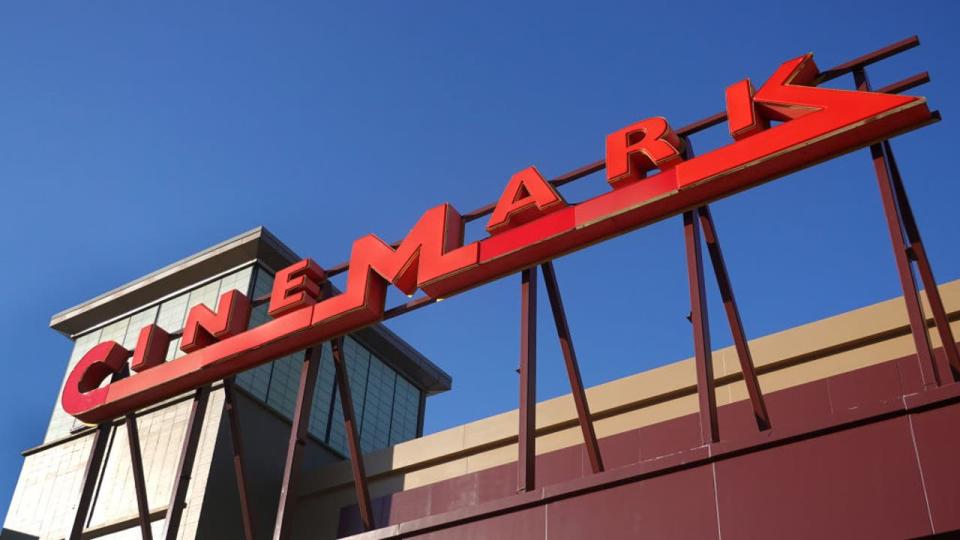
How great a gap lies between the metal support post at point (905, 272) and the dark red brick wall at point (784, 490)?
→ 2.75 ft

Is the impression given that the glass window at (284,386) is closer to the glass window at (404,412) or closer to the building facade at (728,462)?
the building facade at (728,462)

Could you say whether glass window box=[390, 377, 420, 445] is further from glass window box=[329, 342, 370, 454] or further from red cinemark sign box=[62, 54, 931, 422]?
red cinemark sign box=[62, 54, 931, 422]

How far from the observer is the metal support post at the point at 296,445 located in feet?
60.6

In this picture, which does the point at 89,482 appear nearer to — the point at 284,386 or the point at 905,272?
the point at 284,386

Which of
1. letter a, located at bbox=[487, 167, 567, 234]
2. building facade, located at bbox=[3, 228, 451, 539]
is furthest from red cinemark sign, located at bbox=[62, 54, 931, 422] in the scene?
building facade, located at bbox=[3, 228, 451, 539]

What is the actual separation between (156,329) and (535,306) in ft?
35.1

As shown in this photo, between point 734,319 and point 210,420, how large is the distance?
47.3 feet

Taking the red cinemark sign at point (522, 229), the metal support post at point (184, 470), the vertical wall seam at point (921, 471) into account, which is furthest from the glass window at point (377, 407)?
the vertical wall seam at point (921, 471)

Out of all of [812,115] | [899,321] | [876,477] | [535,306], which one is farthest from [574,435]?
[876,477]

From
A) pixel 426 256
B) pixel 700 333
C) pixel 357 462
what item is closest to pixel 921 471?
pixel 700 333

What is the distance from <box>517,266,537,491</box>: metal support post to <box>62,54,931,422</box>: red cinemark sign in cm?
81

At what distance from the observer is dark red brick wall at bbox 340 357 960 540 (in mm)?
11164

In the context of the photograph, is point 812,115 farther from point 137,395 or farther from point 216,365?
point 137,395

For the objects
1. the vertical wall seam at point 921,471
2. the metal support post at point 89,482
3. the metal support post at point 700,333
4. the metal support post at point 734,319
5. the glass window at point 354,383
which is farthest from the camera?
the glass window at point 354,383
